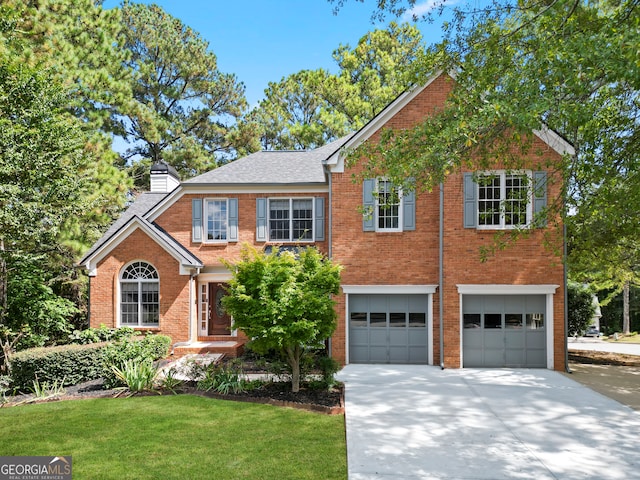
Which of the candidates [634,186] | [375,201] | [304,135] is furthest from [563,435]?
[304,135]

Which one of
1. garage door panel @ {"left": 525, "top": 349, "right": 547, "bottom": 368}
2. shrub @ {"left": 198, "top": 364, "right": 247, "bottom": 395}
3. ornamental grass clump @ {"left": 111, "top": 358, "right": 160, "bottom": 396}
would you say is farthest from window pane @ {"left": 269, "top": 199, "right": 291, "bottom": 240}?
garage door panel @ {"left": 525, "top": 349, "right": 547, "bottom": 368}

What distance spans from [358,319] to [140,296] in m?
7.73

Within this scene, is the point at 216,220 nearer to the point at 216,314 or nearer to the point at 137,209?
the point at 216,314

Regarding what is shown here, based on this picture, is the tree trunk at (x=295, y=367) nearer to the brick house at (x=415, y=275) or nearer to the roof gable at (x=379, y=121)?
the brick house at (x=415, y=275)

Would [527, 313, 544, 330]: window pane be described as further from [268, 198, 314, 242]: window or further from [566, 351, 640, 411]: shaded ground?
[268, 198, 314, 242]: window

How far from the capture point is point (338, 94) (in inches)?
1340

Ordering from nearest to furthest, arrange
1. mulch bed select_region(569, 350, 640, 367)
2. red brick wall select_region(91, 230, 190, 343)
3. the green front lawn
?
the green front lawn
red brick wall select_region(91, 230, 190, 343)
mulch bed select_region(569, 350, 640, 367)

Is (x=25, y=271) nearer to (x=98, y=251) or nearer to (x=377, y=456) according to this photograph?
(x=98, y=251)

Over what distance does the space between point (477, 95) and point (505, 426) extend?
6070mm

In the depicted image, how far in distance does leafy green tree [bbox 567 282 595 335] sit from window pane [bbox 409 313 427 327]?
11.8 m

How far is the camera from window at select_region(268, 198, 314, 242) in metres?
18.2

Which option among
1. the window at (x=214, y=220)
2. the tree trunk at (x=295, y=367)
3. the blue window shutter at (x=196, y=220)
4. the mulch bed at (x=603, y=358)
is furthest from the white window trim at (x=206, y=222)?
the mulch bed at (x=603, y=358)

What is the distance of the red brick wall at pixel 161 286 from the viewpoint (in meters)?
17.0

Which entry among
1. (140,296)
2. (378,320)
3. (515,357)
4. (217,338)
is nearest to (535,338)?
(515,357)
